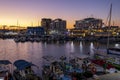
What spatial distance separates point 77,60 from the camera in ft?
87.8

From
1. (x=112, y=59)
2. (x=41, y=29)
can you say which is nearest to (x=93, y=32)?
(x=41, y=29)

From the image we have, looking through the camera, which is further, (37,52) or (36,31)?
(36,31)

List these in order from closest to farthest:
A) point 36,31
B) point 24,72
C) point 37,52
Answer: point 24,72 < point 37,52 < point 36,31

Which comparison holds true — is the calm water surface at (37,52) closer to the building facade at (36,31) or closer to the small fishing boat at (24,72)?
the small fishing boat at (24,72)

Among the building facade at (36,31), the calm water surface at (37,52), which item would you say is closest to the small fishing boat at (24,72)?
the calm water surface at (37,52)

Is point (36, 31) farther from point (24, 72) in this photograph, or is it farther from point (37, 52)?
point (24, 72)

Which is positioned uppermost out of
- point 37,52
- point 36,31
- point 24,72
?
point 36,31

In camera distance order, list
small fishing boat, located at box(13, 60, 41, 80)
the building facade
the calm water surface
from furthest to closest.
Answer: the building facade, the calm water surface, small fishing boat, located at box(13, 60, 41, 80)

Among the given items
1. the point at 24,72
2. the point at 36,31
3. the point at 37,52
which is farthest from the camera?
the point at 36,31

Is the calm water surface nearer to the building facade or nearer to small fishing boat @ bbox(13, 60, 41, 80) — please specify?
small fishing boat @ bbox(13, 60, 41, 80)

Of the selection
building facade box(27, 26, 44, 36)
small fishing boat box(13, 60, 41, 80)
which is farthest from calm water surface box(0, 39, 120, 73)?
building facade box(27, 26, 44, 36)

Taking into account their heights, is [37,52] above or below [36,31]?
below

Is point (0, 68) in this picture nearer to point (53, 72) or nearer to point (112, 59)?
point (53, 72)

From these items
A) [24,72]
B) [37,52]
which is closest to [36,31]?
[37,52]
